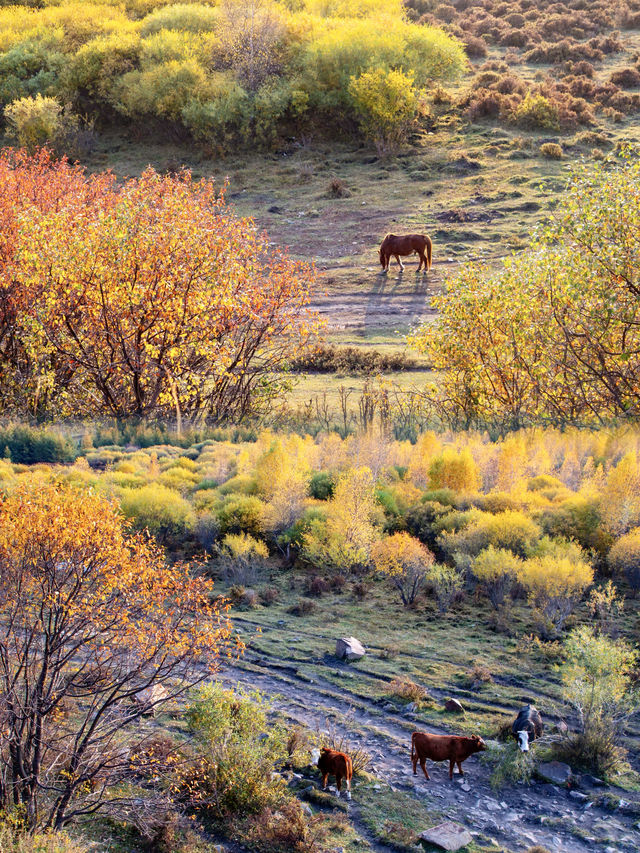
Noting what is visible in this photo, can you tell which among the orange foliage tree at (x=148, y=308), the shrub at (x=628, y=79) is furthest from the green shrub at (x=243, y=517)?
the shrub at (x=628, y=79)

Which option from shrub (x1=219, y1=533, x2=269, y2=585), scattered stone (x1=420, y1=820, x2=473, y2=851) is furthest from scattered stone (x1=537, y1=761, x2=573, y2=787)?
shrub (x1=219, y1=533, x2=269, y2=585)

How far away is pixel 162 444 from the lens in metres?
13.0

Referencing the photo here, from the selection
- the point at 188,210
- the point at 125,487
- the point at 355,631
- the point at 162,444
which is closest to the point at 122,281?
the point at 188,210

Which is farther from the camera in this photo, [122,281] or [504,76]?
[504,76]

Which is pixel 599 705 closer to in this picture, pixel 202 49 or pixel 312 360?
pixel 312 360

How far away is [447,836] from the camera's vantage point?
4.98 meters

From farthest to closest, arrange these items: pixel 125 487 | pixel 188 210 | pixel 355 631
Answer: pixel 188 210
pixel 125 487
pixel 355 631

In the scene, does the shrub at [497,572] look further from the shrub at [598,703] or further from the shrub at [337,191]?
the shrub at [337,191]

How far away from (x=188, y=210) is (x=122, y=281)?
6.24 feet

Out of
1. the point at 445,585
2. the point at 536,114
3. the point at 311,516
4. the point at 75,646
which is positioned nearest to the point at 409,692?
the point at 445,585

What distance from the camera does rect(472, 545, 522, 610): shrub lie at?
798 centimetres

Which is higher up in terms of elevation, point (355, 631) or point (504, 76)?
point (504, 76)

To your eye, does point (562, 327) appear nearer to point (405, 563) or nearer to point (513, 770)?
point (405, 563)

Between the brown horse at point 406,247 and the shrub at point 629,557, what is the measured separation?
821 inches
